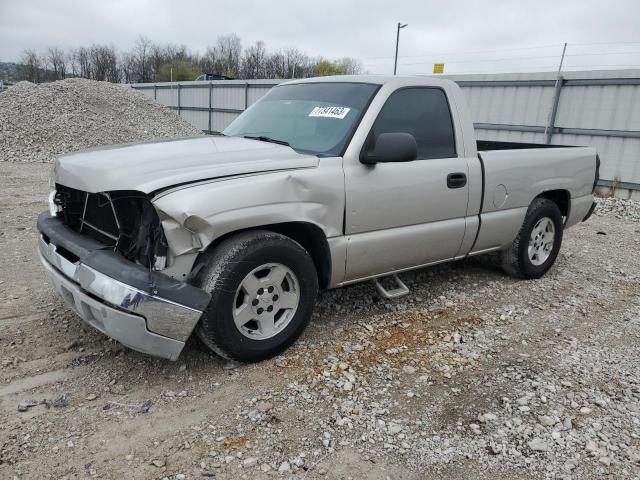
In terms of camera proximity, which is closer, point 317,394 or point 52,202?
point 317,394

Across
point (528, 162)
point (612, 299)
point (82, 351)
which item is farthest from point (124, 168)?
point (612, 299)

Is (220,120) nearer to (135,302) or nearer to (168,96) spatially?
(168,96)

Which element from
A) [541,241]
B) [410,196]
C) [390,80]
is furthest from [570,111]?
[410,196]

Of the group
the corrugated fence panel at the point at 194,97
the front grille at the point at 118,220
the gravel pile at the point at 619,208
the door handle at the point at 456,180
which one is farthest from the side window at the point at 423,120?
the corrugated fence panel at the point at 194,97

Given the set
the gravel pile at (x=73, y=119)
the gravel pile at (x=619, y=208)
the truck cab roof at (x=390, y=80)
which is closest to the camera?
the truck cab roof at (x=390, y=80)

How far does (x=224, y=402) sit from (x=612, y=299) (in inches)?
159

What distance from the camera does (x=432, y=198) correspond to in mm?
4078

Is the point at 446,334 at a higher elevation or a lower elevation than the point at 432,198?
lower

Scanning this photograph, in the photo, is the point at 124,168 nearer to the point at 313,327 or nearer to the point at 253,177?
the point at 253,177

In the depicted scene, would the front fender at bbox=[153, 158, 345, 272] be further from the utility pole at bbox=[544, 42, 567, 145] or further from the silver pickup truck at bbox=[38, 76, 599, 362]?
the utility pole at bbox=[544, 42, 567, 145]

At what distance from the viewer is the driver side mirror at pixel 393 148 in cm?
353

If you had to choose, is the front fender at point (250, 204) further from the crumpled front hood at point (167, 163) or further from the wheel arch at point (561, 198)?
the wheel arch at point (561, 198)

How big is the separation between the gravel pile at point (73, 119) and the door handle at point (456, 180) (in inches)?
431

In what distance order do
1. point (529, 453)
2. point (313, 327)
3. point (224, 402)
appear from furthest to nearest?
point (313, 327)
point (224, 402)
point (529, 453)
